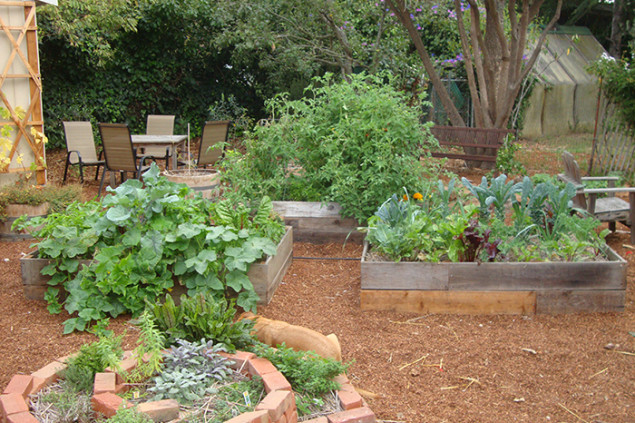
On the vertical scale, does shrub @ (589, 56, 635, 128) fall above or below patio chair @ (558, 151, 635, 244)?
above

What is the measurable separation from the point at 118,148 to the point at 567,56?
14.2m

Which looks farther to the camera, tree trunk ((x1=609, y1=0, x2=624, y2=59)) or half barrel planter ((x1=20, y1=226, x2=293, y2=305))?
tree trunk ((x1=609, y1=0, x2=624, y2=59))

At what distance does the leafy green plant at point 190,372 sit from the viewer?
246 centimetres

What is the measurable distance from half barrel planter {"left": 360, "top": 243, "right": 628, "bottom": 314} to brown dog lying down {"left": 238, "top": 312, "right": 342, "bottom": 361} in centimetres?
93

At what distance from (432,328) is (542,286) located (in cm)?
78

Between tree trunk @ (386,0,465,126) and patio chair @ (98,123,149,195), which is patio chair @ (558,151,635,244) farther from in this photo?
patio chair @ (98,123,149,195)

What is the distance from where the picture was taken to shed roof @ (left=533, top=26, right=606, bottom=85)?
52.0 ft

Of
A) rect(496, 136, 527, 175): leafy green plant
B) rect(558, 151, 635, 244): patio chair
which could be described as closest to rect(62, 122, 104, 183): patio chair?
rect(496, 136, 527, 175): leafy green plant

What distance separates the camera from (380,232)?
4.04 meters

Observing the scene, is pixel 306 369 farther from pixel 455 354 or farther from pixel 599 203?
pixel 599 203

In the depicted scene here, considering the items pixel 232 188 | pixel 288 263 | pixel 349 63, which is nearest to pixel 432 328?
pixel 288 263

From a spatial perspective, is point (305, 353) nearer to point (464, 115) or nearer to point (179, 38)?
point (179, 38)

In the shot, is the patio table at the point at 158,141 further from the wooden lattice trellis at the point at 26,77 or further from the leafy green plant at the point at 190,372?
the leafy green plant at the point at 190,372

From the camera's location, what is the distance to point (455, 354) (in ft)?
11.1
